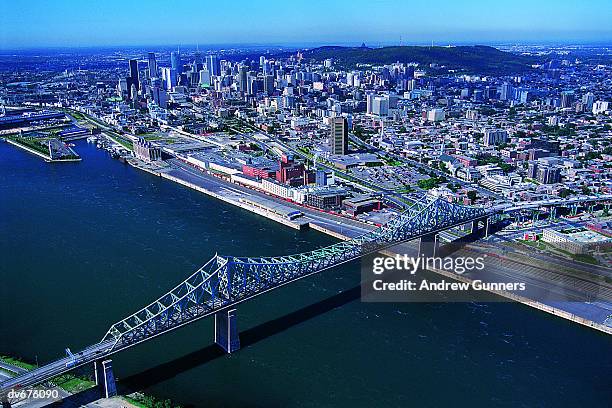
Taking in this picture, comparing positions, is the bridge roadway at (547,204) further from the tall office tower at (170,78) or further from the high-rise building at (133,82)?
the tall office tower at (170,78)

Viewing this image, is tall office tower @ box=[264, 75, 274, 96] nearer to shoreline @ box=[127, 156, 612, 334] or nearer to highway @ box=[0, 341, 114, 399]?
shoreline @ box=[127, 156, 612, 334]

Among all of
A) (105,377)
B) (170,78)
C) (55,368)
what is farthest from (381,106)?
(55,368)

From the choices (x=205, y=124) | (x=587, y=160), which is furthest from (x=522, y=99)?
(x=205, y=124)

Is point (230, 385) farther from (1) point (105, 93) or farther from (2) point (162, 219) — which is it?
(1) point (105, 93)

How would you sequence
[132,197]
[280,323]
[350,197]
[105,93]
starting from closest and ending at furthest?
[280,323] < [350,197] < [132,197] < [105,93]

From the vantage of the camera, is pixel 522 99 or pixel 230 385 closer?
pixel 230 385

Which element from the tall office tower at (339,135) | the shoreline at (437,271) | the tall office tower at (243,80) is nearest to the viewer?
the shoreline at (437,271)

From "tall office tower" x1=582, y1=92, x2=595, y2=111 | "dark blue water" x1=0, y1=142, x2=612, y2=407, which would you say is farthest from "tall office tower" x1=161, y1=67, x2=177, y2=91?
"dark blue water" x1=0, y1=142, x2=612, y2=407

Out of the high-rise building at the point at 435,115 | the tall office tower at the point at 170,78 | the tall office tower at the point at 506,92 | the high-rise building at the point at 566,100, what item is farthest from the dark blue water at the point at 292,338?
the tall office tower at the point at 170,78
